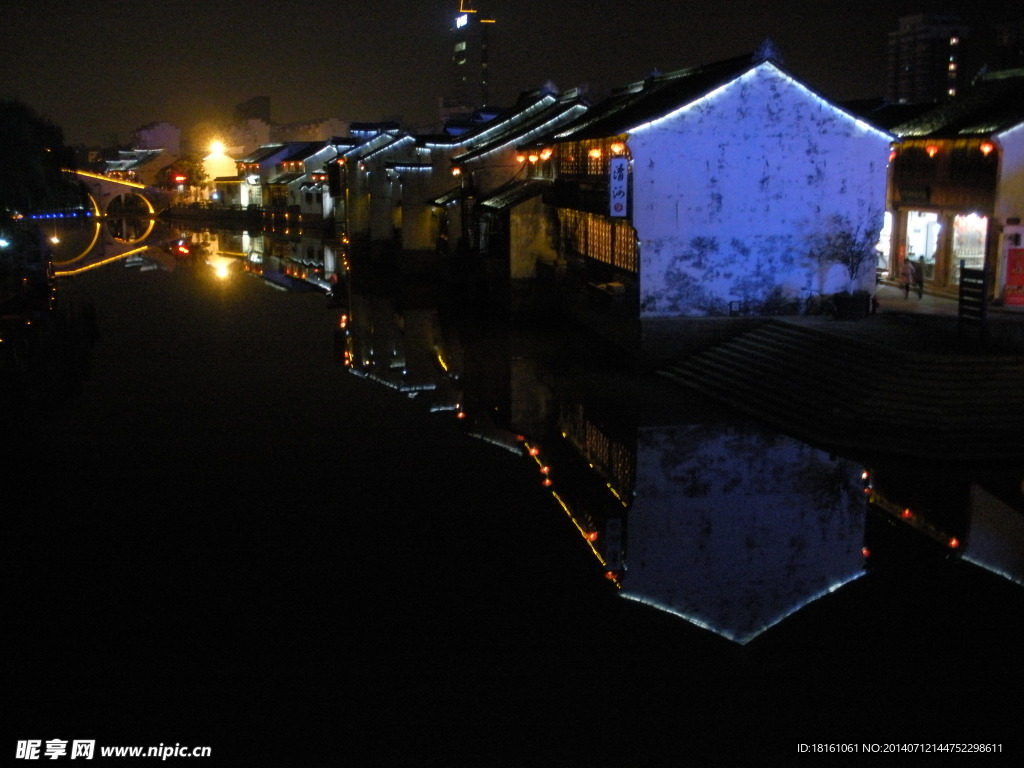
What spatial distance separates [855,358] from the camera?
55.9 feet

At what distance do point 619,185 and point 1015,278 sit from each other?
8.30 meters

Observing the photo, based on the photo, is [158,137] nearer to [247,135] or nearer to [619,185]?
[247,135]

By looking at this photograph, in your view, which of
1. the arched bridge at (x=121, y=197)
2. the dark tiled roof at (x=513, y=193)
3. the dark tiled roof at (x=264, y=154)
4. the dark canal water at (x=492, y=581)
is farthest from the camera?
the arched bridge at (x=121, y=197)

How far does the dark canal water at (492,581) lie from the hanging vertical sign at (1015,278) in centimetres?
625

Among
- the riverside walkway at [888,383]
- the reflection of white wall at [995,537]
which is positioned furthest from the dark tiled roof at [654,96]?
the reflection of white wall at [995,537]

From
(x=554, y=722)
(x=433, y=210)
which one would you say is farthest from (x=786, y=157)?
(x=433, y=210)

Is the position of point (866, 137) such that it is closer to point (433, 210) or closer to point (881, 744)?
point (881, 744)

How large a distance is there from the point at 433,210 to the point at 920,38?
3779 inches

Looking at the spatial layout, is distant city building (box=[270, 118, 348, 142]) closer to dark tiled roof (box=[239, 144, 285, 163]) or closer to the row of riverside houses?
dark tiled roof (box=[239, 144, 285, 163])

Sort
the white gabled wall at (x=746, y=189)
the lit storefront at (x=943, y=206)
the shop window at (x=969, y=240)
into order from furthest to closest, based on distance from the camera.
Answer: the shop window at (x=969, y=240)
the lit storefront at (x=943, y=206)
the white gabled wall at (x=746, y=189)

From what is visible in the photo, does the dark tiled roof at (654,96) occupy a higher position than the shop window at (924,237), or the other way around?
the dark tiled roof at (654,96)

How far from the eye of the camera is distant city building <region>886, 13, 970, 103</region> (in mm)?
113938

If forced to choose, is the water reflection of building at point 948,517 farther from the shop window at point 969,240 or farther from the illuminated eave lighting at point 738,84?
the shop window at point 969,240

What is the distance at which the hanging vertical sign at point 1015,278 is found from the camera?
1900cm
